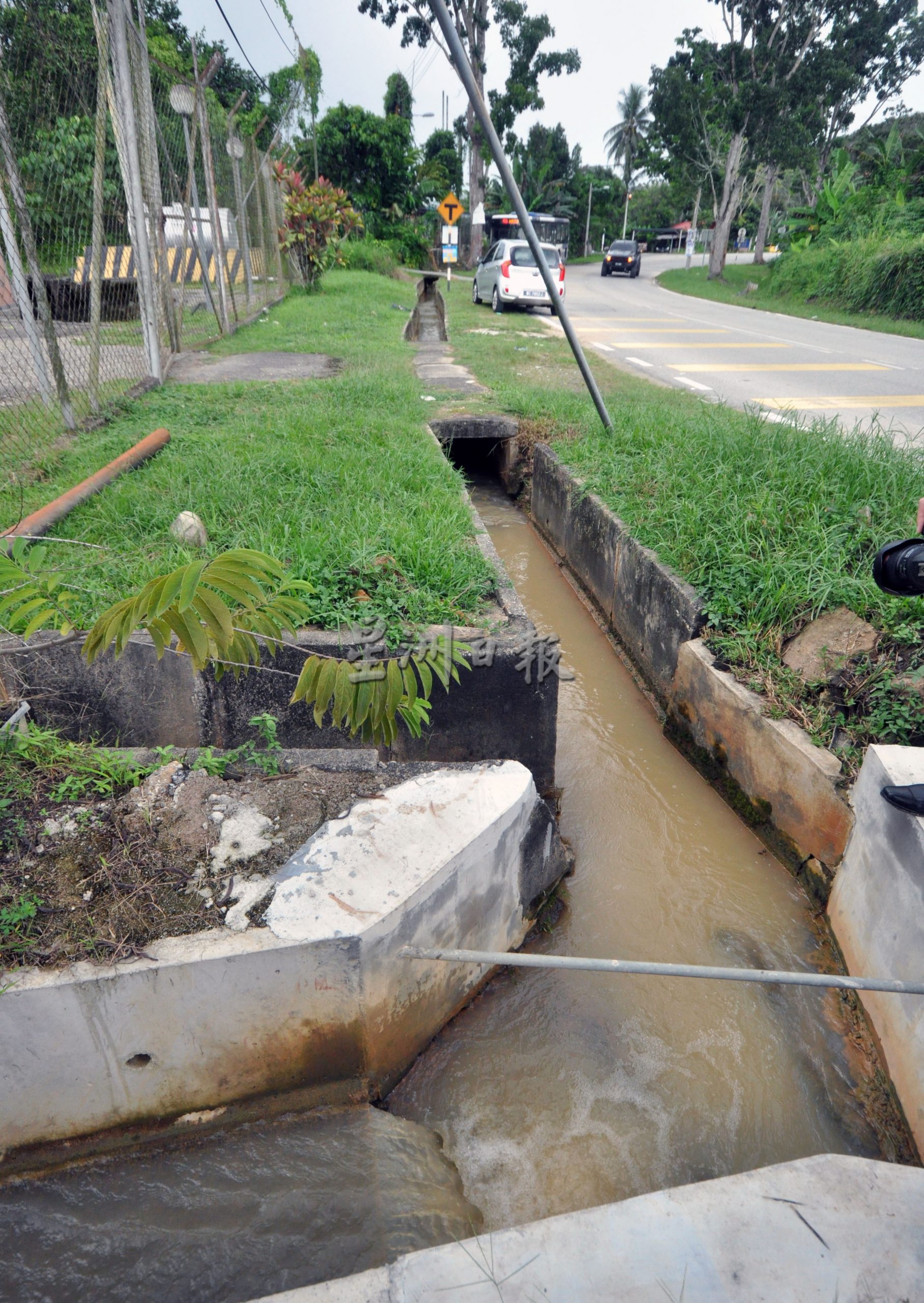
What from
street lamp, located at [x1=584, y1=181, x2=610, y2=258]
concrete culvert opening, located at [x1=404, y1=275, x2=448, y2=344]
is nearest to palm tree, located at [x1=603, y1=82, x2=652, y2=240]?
street lamp, located at [x1=584, y1=181, x2=610, y2=258]

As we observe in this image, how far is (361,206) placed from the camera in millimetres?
27297

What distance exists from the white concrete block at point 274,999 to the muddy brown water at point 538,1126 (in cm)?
14

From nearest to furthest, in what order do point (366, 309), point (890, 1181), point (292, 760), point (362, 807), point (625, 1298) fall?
point (625, 1298) → point (890, 1181) → point (362, 807) → point (292, 760) → point (366, 309)

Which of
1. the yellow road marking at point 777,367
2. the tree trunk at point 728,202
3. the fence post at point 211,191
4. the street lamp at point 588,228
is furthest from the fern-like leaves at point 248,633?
the street lamp at point 588,228

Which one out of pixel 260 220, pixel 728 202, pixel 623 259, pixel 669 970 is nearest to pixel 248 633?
pixel 669 970

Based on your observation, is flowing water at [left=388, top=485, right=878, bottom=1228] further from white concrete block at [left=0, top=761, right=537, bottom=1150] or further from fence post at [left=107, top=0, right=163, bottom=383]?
fence post at [left=107, top=0, right=163, bottom=383]

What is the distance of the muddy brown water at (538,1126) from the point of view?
1751 millimetres

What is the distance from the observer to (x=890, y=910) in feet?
7.47

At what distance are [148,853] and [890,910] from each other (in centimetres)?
216

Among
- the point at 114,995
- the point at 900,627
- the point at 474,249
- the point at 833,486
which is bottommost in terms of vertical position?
the point at 114,995

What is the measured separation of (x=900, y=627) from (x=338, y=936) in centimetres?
249

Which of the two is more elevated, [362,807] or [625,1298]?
[362,807]

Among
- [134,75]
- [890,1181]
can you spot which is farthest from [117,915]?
[134,75]

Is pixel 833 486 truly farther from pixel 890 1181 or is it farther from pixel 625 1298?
pixel 625 1298
